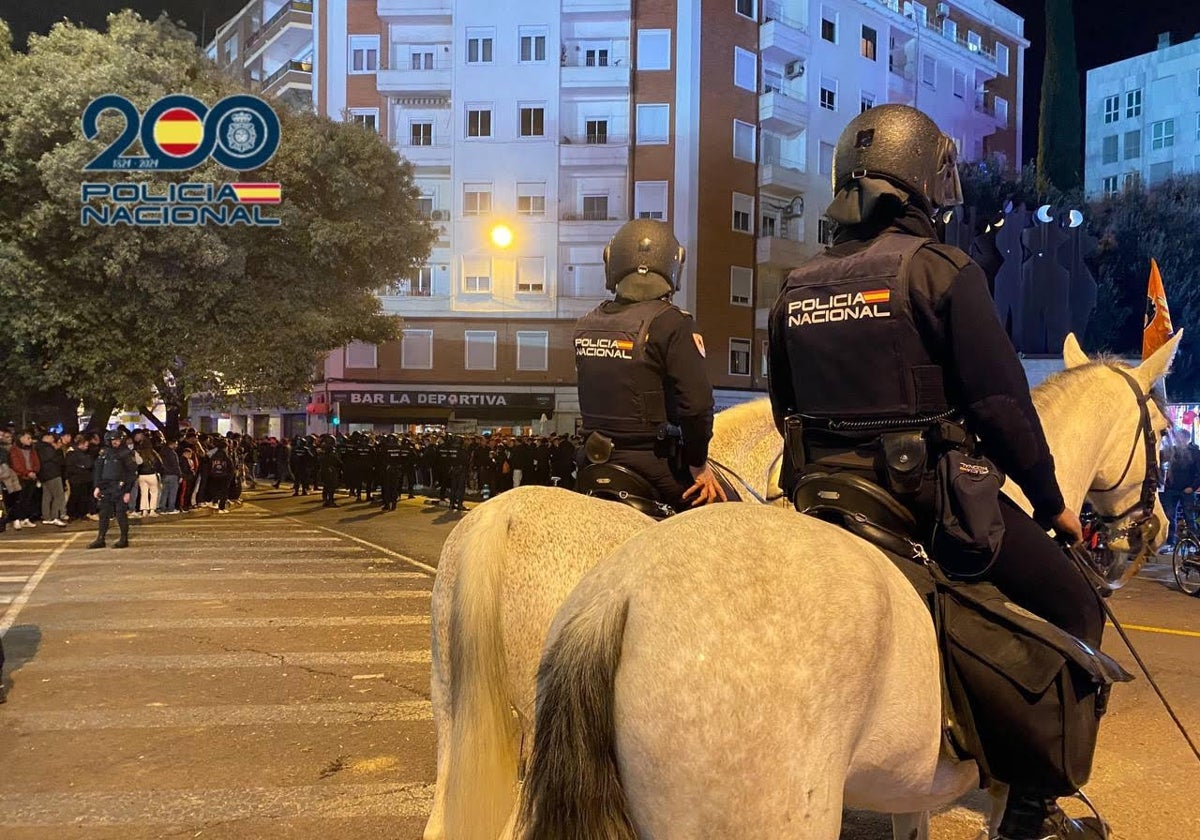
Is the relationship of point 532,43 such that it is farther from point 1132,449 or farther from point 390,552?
point 1132,449

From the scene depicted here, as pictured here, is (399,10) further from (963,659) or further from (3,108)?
(963,659)

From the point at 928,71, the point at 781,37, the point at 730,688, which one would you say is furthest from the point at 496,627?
the point at 928,71

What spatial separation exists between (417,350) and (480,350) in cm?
288

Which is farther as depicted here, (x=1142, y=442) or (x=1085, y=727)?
(x=1142, y=442)

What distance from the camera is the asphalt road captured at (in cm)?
458

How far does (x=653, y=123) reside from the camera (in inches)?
1545

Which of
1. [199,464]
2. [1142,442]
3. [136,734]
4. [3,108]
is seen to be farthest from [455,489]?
[1142,442]

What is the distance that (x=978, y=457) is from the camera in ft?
8.16

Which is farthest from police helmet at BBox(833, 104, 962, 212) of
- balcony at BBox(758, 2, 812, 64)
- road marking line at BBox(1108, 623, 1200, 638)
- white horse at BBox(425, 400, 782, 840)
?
balcony at BBox(758, 2, 812, 64)

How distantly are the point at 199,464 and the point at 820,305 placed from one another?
23.2m

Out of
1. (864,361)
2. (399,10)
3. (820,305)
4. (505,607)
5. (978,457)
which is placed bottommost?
(505,607)

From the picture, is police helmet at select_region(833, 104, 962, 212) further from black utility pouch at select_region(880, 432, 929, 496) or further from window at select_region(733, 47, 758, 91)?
window at select_region(733, 47, 758, 91)

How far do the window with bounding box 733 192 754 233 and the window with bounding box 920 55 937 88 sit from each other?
1377 centimetres

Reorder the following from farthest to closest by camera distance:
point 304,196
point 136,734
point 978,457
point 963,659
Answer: point 304,196
point 136,734
point 978,457
point 963,659
